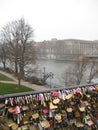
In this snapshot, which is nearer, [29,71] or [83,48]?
[29,71]

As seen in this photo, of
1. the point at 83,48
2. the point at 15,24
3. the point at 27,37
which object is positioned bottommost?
the point at 83,48

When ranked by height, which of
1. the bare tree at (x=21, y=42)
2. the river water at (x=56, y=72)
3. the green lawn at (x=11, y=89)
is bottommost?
the river water at (x=56, y=72)

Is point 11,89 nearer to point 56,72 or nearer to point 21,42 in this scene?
point 21,42

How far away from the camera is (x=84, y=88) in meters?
2.99

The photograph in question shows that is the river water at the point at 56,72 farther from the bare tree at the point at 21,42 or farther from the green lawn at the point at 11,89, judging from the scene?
the green lawn at the point at 11,89

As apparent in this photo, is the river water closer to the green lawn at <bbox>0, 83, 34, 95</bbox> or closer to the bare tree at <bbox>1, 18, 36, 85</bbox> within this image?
the bare tree at <bbox>1, 18, 36, 85</bbox>

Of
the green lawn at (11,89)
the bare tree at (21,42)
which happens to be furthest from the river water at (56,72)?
the green lawn at (11,89)

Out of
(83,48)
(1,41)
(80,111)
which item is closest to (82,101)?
(80,111)

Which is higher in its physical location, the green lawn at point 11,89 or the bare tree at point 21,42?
the bare tree at point 21,42

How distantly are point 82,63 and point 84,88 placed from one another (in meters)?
18.9

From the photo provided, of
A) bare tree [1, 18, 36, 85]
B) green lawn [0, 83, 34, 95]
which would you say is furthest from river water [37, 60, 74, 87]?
green lawn [0, 83, 34, 95]

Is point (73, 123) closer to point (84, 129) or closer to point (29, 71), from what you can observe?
point (84, 129)

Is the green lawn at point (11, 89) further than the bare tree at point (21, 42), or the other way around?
the bare tree at point (21, 42)

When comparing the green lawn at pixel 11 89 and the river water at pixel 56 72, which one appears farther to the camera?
the river water at pixel 56 72
